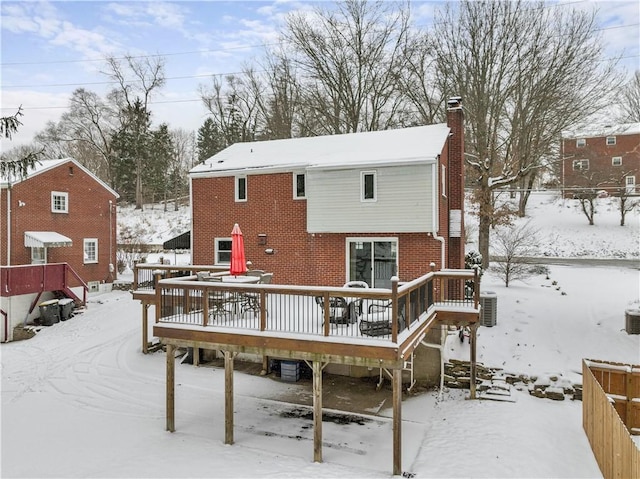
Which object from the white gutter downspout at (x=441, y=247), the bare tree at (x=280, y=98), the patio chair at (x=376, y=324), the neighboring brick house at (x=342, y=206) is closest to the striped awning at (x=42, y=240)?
the neighboring brick house at (x=342, y=206)

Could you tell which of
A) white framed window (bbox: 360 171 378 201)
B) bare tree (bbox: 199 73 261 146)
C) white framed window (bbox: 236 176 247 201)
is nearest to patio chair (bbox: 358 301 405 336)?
white framed window (bbox: 360 171 378 201)

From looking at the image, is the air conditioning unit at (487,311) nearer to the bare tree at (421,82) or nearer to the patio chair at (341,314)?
the patio chair at (341,314)

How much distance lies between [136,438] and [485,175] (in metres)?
18.3

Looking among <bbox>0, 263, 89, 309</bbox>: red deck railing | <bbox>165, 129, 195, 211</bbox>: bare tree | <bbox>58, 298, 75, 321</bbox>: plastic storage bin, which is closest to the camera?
<bbox>0, 263, 89, 309</bbox>: red deck railing

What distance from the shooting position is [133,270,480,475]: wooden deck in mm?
7453

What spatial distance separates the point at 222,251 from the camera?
16.0 meters

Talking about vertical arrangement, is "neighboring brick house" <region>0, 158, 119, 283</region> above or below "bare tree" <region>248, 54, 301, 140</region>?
below

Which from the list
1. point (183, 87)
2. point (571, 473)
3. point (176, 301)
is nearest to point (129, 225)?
point (183, 87)

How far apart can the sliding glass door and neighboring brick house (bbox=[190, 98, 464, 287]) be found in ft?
0.10

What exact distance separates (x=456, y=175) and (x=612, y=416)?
31.9 ft

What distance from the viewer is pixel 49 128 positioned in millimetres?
42000

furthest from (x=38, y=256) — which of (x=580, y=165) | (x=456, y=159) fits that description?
(x=580, y=165)

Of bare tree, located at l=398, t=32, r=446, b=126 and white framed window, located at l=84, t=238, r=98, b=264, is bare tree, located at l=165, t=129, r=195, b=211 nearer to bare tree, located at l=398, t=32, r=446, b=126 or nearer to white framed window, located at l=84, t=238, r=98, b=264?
white framed window, located at l=84, t=238, r=98, b=264

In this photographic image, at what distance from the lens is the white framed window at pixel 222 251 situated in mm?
15906
